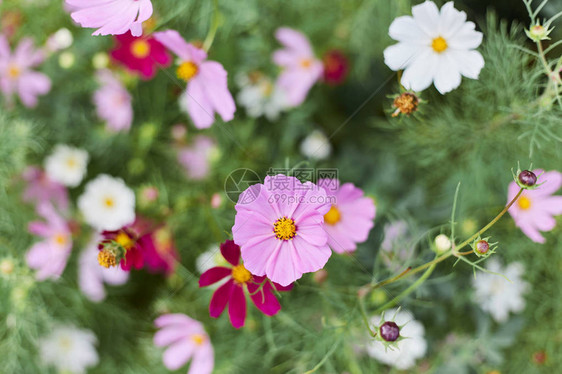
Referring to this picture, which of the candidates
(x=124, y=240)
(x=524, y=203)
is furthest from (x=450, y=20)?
(x=124, y=240)

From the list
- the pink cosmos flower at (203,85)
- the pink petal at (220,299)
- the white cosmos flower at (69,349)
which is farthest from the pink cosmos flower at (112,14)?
the white cosmos flower at (69,349)

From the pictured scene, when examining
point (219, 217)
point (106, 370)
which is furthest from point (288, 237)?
point (106, 370)

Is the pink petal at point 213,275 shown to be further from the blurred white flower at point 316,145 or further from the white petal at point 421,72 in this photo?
the blurred white flower at point 316,145

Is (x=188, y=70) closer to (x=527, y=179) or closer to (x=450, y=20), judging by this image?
(x=450, y=20)

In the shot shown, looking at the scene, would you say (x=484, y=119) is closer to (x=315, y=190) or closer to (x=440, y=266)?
(x=440, y=266)

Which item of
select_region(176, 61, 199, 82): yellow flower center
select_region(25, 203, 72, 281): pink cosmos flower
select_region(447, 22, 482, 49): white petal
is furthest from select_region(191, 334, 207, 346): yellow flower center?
select_region(447, 22, 482, 49): white petal

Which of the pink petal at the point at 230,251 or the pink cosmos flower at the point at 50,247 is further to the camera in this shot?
the pink cosmos flower at the point at 50,247

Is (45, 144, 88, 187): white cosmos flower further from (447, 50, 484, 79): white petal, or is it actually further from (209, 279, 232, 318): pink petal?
(447, 50, 484, 79): white petal
